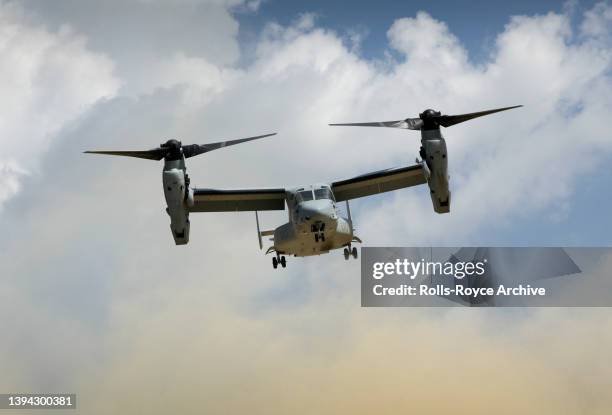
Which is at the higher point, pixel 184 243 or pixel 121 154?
pixel 121 154

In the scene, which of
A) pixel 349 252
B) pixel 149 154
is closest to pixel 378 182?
pixel 349 252

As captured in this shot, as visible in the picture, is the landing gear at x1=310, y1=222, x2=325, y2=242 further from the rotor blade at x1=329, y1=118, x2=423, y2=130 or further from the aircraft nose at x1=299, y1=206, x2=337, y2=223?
the rotor blade at x1=329, y1=118, x2=423, y2=130

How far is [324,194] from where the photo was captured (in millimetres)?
25703

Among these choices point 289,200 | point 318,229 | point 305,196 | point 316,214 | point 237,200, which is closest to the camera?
point 316,214

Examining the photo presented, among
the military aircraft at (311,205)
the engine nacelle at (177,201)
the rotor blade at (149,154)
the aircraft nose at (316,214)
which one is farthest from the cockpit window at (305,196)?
the rotor blade at (149,154)

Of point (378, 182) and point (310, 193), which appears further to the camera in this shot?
point (378, 182)

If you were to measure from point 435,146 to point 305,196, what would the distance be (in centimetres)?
398

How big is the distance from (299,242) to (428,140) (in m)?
4.51

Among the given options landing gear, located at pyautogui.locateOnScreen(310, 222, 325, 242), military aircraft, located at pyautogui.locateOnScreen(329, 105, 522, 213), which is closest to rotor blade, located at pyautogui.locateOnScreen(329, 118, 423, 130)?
military aircraft, located at pyautogui.locateOnScreen(329, 105, 522, 213)

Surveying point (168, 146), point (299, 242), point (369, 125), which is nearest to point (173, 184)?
point (168, 146)

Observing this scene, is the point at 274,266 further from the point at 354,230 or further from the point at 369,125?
the point at 369,125

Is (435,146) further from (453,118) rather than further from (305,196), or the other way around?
(305,196)

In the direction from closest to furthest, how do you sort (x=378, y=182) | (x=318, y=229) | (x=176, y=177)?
(x=176, y=177), (x=318, y=229), (x=378, y=182)

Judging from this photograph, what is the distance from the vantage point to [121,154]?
23.5m
